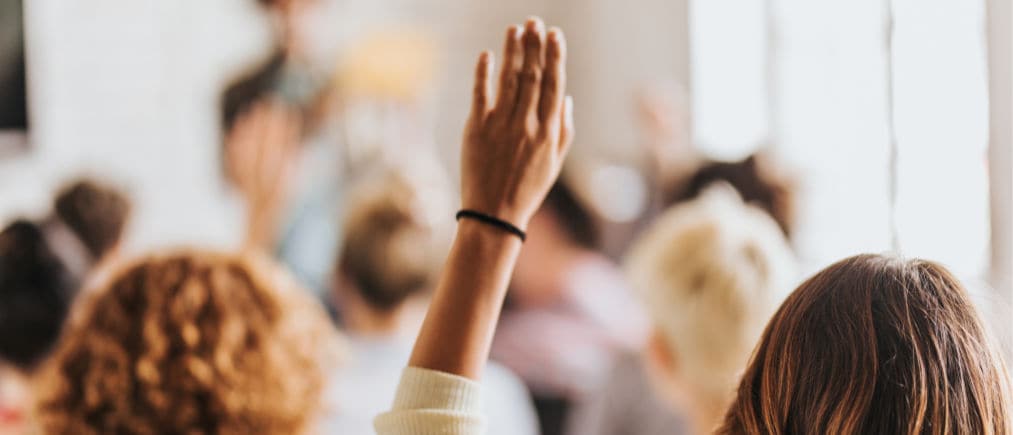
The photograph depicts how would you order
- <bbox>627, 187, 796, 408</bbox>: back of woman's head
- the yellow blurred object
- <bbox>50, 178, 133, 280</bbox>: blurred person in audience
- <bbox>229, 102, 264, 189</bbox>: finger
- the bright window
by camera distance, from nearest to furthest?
<bbox>627, 187, 796, 408</bbox>: back of woman's head → <bbox>50, 178, 133, 280</bbox>: blurred person in audience → <bbox>229, 102, 264, 189</bbox>: finger → the bright window → the yellow blurred object

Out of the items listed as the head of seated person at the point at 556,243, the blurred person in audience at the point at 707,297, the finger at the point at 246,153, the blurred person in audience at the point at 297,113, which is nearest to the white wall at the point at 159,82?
the blurred person in audience at the point at 297,113

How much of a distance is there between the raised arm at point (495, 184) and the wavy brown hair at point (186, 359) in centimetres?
47

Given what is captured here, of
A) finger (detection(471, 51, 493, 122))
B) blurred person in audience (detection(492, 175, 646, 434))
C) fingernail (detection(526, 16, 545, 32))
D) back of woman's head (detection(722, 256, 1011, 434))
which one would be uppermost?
fingernail (detection(526, 16, 545, 32))

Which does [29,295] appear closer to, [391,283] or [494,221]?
[391,283]

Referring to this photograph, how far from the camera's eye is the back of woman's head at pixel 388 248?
2.02 m

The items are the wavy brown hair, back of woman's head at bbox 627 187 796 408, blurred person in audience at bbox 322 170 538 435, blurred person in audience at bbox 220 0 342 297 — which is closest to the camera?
the wavy brown hair

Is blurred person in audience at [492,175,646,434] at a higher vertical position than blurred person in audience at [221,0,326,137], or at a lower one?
lower

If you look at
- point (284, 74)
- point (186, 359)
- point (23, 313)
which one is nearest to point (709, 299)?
point (186, 359)

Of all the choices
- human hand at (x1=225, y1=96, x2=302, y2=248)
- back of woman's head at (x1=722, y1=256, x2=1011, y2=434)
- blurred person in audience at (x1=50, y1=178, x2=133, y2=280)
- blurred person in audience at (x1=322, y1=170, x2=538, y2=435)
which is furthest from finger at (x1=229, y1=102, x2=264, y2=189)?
back of woman's head at (x1=722, y1=256, x2=1011, y2=434)

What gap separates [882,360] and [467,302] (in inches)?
12.7

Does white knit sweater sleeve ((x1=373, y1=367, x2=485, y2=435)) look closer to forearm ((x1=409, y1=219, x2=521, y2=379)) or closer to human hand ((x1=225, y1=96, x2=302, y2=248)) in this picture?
forearm ((x1=409, y1=219, x2=521, y2=379))

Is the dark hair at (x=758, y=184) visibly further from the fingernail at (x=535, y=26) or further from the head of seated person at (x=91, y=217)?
the fingernail at (x=535, y=26)

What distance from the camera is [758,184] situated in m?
2.65

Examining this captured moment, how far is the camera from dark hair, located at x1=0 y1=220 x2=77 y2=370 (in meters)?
2.06
